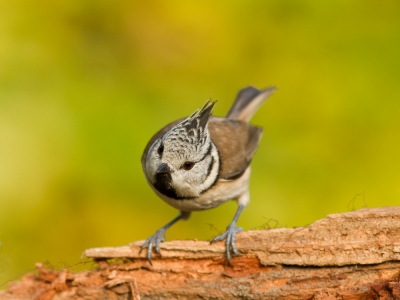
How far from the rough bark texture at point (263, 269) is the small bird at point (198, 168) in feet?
0.39

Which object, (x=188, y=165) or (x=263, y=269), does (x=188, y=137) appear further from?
(x=263, y=269)

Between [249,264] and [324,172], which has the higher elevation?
[324,172]

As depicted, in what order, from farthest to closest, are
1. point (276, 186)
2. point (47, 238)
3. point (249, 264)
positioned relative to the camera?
point (276, 186)
point (47, 238)
point (249, 264)

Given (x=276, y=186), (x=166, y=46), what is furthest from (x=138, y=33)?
(x=276, y=186)

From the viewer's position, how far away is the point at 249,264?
3363 millimetres

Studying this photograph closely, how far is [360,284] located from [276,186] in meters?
1.52

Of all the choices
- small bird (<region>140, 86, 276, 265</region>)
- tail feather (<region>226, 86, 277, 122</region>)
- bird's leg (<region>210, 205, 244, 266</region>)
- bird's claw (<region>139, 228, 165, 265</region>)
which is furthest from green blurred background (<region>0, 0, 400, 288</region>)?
bird's claw (<region>139, 228, 165, 265</region>)

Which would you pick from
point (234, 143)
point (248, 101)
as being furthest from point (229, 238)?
point (248, 101)

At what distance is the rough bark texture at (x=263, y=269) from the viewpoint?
3006mm

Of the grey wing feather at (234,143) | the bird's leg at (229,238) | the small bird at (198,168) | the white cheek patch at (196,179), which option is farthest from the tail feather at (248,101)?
the bird's leg at (229,238)

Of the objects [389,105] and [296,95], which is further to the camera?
[296,95]

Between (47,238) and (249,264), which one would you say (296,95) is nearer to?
(249,264)

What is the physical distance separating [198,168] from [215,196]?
281mm

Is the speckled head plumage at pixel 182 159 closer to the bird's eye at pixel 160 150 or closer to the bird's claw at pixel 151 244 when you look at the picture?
the bird's eye at pixel 160 150
